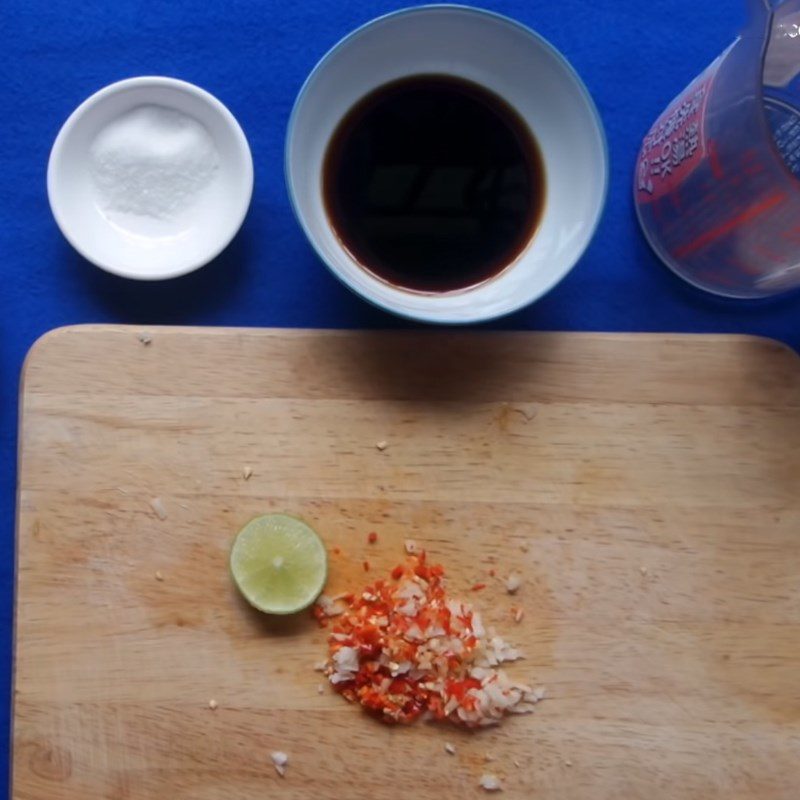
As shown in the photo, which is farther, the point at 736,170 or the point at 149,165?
the point at 149,165

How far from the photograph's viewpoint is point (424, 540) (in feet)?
3.15

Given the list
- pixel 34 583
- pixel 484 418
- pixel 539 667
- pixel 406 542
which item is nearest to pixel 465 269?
pixel 484 418

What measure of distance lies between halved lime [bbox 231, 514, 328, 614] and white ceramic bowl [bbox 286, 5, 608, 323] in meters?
0.26

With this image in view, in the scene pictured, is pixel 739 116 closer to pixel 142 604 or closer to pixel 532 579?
pixel 532 579

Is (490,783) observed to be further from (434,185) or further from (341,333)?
A: (434,185)

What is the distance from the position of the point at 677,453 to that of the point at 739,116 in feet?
1.15

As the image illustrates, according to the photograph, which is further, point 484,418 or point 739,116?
point 484,418

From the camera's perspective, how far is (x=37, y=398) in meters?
0.95

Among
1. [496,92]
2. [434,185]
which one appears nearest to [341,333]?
[434,185]

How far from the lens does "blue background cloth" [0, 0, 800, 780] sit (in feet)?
3.29

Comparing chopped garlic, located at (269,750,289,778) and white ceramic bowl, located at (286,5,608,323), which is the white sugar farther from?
chopped garlic, located at (269,750,289,778)

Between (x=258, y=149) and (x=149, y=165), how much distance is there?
0.12 metres

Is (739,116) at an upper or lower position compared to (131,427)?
upper

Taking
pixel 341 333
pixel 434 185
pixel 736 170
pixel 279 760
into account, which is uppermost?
pixel 736 170
